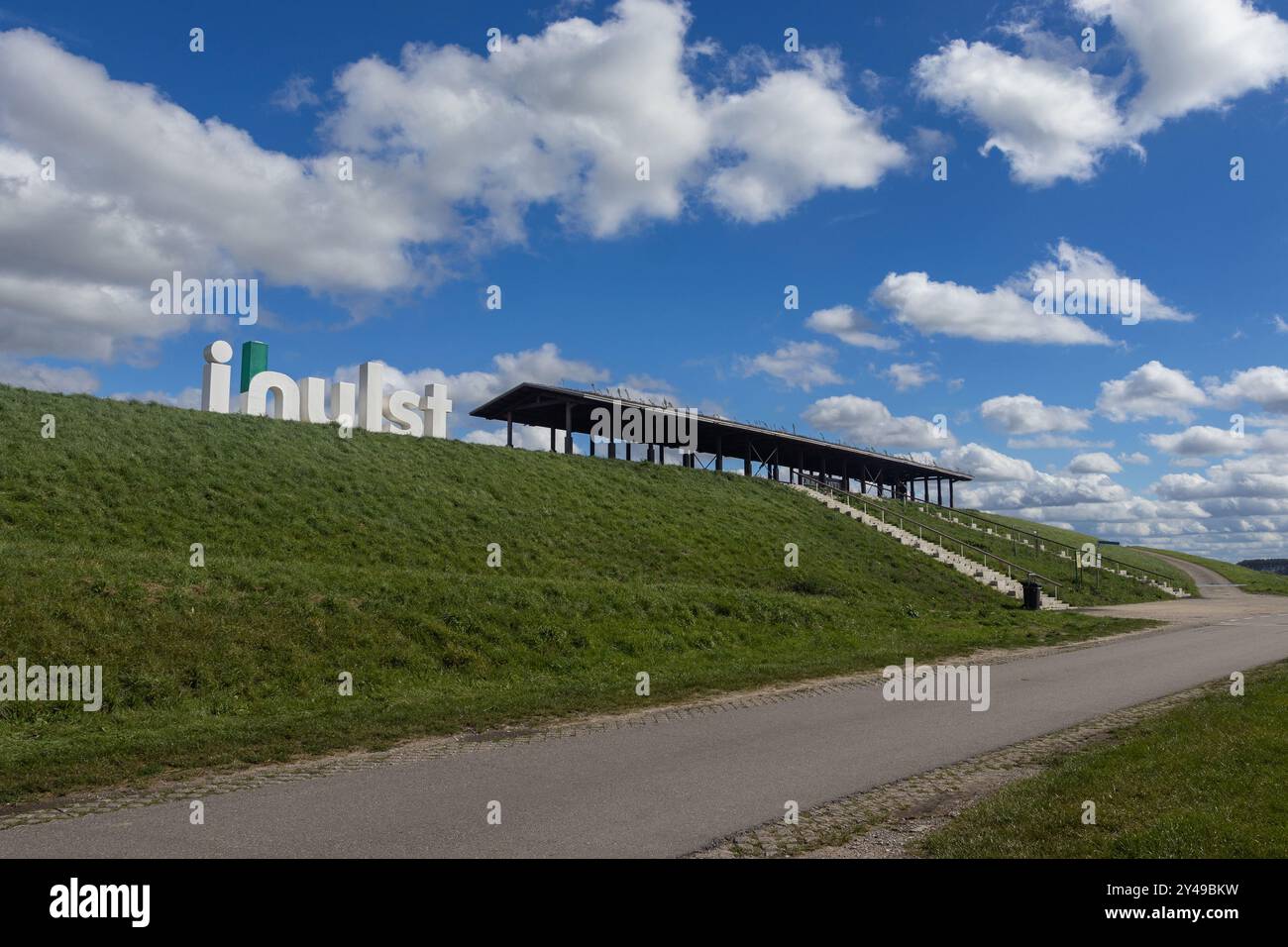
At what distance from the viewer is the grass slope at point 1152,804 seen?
5977mm

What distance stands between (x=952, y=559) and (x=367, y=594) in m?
29.3

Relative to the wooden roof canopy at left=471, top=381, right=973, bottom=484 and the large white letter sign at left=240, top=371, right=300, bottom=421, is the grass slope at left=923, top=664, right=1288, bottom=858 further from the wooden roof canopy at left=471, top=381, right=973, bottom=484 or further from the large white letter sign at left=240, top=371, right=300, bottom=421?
the wooden roof canopy at left=471, top=381, right=973, bottom=484

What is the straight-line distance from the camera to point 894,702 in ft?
43.5

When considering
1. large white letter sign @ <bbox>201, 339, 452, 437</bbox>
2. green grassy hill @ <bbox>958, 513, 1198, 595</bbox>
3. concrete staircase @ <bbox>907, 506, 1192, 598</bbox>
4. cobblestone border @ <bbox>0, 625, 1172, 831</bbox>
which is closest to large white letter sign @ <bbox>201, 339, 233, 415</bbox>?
large white letter sign @ <bbox>201, 339, 452, 437</bbox>

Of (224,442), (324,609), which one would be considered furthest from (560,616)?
(224,442)

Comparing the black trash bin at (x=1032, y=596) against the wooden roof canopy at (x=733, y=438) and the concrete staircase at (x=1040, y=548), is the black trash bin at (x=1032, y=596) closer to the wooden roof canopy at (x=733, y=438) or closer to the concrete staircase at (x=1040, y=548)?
the concrete staircase at (x=1040, y=548)

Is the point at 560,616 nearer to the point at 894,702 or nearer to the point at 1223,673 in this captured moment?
the point at 894,702

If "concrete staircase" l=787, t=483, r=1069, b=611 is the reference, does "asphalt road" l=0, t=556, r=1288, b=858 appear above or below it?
below

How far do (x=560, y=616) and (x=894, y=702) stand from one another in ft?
25.9

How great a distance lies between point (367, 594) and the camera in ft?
56.3

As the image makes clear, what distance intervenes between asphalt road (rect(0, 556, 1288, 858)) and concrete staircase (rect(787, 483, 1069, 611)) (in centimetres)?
2303

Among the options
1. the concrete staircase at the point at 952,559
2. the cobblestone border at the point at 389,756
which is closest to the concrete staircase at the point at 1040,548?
the concrete staircase at the point at 952,559

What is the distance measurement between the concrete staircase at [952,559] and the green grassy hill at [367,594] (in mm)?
1340

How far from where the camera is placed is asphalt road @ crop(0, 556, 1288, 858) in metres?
6.60
